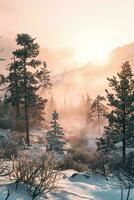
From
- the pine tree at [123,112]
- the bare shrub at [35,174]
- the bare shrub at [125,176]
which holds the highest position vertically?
the pine tree at [123,112]

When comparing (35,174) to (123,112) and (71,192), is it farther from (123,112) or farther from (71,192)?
(123,112)

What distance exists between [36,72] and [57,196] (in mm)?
33237

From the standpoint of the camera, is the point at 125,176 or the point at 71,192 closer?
the point at 71,192

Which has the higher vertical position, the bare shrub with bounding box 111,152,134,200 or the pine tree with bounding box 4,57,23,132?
the pine tree with bounding box 4,57,23,132

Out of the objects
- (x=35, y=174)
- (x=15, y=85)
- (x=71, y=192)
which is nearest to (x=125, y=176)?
(x=71, y=192)

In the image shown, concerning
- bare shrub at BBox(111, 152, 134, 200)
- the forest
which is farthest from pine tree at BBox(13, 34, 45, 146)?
bare shrub at BBox(111, 152, 134, 200)

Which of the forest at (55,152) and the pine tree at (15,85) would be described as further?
the pine tree at (15,85)

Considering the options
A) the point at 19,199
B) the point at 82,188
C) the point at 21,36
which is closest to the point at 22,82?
the point at 21,36

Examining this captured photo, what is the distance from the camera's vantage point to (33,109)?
60281mm

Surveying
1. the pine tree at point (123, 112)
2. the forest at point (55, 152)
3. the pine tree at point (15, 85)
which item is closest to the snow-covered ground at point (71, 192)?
the forest at point (55, 152)

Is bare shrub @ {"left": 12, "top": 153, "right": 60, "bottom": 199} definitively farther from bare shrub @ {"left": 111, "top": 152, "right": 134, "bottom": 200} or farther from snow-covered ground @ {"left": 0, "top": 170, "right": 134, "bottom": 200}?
bare shrub @ {"left": 111, "top": 152, "right": 134, "bottom": 200}

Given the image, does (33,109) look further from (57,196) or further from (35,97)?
(57,196)

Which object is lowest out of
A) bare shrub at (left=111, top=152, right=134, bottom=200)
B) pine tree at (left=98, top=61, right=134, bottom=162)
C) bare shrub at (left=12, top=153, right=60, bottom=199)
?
bare shrub at (left=111, top=152, right=134, bottom=200)

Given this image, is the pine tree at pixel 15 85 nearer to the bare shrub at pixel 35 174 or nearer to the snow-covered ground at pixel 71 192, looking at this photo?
the snow-covered ground at pixel 71 192
